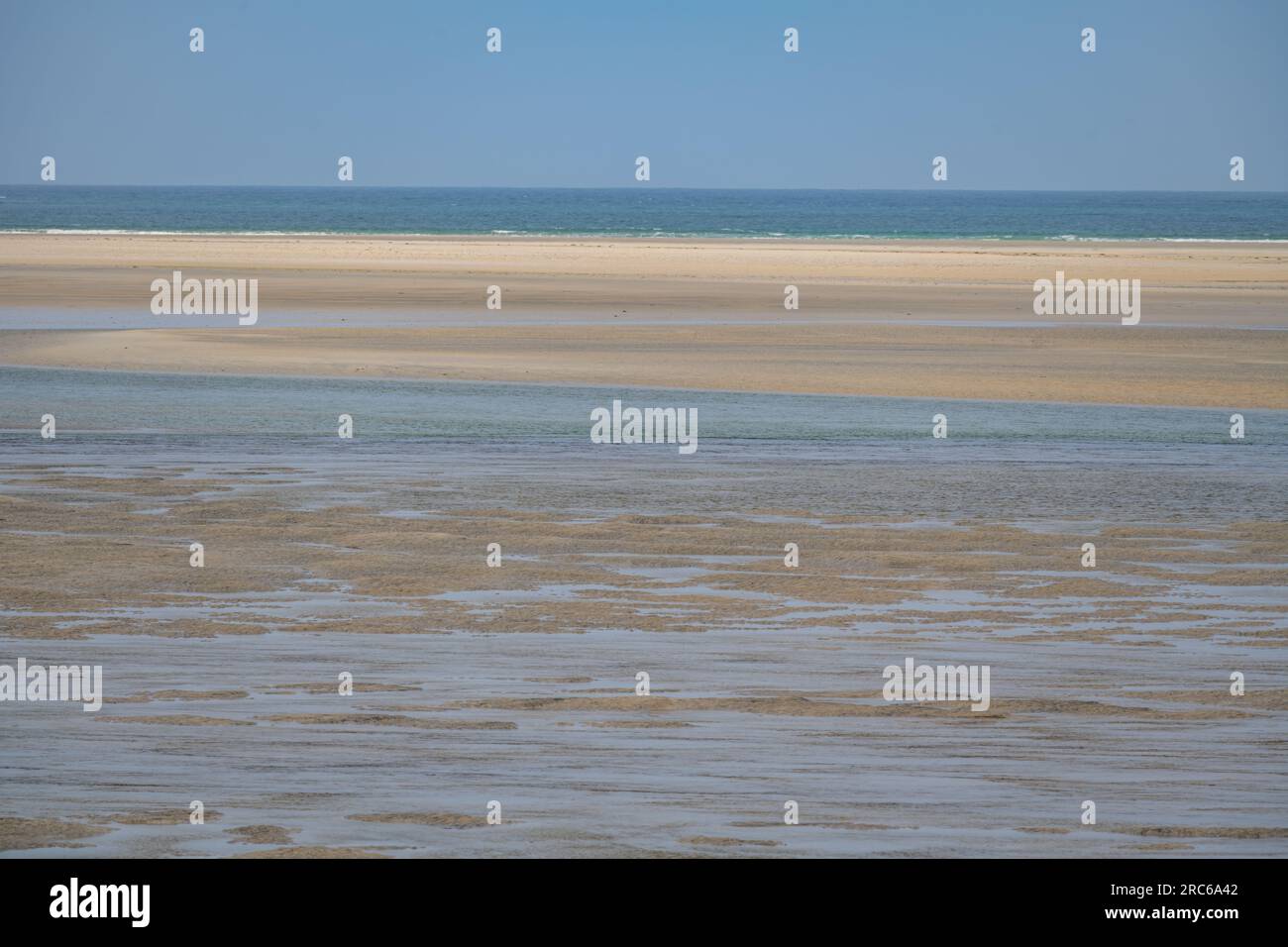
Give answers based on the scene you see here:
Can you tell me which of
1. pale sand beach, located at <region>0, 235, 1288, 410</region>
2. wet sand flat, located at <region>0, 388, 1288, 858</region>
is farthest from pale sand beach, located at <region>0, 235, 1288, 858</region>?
pale sand beach, located at <region>0, 235, 1288, 410</region>

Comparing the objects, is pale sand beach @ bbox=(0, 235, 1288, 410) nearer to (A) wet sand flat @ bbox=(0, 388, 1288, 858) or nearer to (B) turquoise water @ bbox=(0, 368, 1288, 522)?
(B) turquoise water @ bbox=(0, 368, 1288, 522)

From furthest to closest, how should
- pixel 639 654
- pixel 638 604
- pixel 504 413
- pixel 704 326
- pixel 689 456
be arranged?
pixel 704 326 → pixel 504 413 → pixel 689 456 → pixel 638 604 → pixel 639 654

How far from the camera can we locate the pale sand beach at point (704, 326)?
82.0 feet

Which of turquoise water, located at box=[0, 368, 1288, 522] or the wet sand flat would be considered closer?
the wet sand flat

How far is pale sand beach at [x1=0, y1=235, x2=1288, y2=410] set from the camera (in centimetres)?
2500

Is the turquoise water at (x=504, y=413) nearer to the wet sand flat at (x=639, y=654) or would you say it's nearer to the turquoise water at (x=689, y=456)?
the turquoise water at (x=689, y=456)

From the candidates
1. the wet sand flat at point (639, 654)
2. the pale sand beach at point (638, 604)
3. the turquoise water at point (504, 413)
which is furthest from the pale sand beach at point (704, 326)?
the wet sand flat at point (639, 654)

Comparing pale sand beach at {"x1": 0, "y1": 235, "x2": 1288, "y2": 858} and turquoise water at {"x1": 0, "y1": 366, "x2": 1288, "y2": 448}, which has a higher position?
turquoise water at {"x1": 0, "y1": 366, "x2": 1288, "y2": 448}

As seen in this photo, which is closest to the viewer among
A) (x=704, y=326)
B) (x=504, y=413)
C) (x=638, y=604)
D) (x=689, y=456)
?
(x=638, y=604)

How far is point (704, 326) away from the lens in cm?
3269

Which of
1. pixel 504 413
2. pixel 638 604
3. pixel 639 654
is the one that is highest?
pixel 504 413

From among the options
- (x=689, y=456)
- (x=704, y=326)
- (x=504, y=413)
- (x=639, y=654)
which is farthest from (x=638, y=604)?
(x=704, y=326)

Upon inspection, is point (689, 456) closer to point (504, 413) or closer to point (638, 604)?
point (504, 413)
